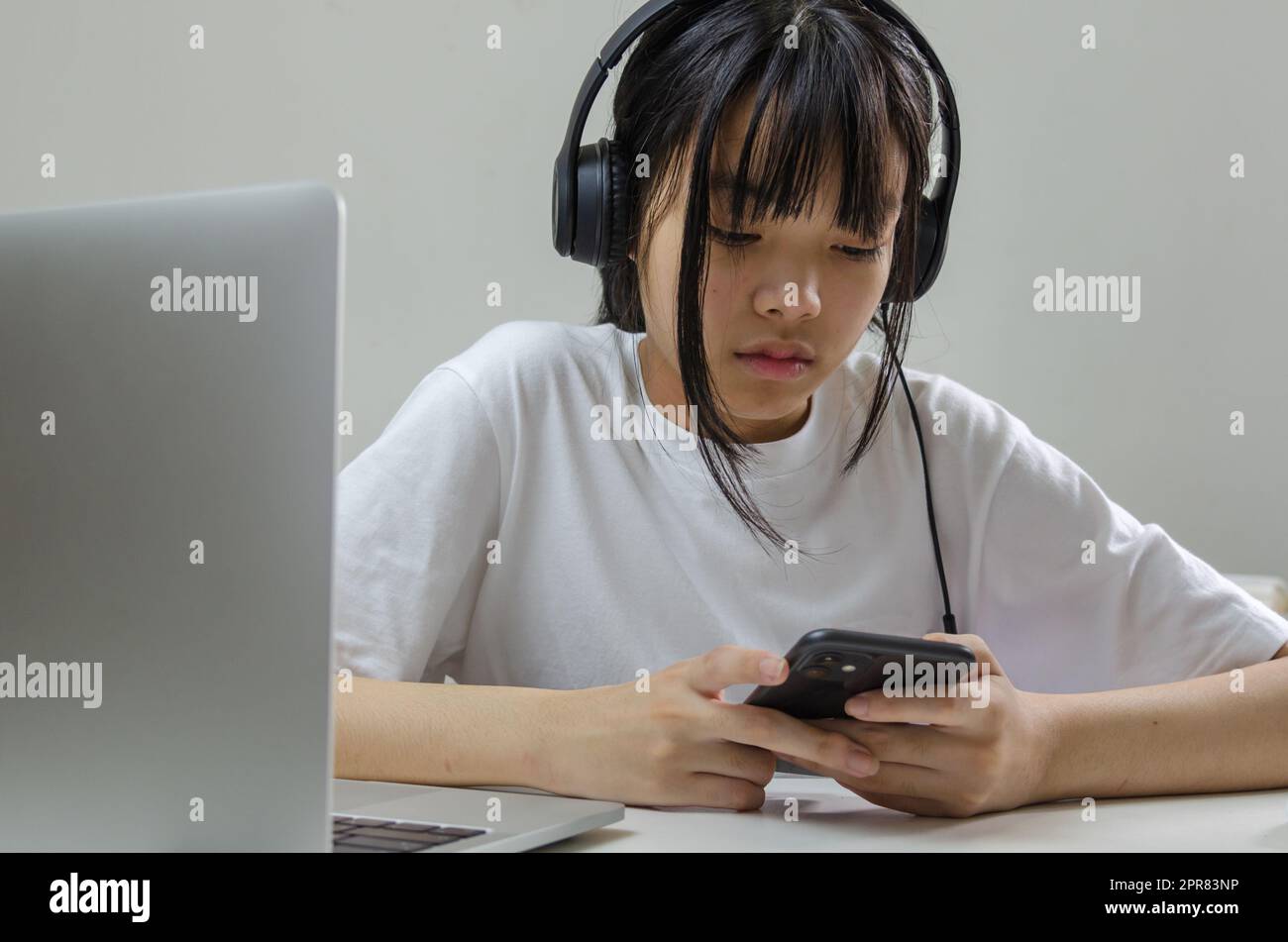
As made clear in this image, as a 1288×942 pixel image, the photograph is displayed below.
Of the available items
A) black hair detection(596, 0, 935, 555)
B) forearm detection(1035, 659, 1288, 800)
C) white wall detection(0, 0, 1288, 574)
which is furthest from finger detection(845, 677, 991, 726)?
white wall detection(0, 0, 1288, 574)

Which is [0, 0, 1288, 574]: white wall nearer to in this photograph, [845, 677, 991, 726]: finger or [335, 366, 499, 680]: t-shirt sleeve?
[335, 366, 499, 680]: t-shirt sleeve

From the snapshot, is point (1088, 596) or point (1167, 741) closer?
point (1167, 741)

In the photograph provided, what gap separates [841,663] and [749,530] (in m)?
0.45

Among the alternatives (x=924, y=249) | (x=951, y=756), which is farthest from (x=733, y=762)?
(x=924, y=249)

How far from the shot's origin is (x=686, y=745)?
2.25ft

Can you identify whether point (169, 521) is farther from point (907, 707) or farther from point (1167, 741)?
point (1167, 741)

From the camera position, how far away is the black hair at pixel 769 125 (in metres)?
0.86

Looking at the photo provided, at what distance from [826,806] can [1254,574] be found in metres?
1.18

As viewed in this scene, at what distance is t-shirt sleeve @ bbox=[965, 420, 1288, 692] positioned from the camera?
3.16 ft

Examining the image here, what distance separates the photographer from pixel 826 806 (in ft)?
2.40

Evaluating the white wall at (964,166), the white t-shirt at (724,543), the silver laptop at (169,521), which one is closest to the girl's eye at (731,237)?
the white t-shirt at (724,543)

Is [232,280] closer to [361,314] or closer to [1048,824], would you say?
[1048,824]

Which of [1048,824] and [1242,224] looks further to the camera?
[1242,224]
